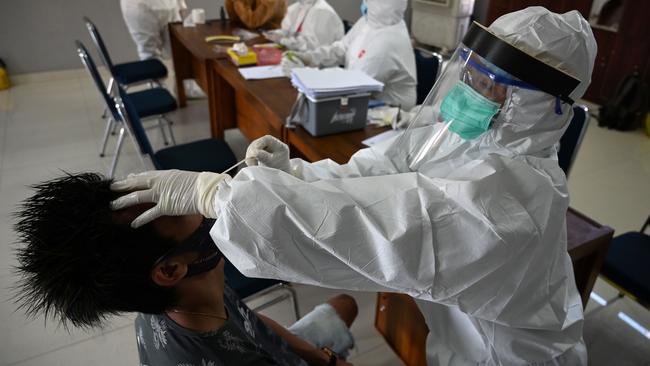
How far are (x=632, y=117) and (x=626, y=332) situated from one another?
8.48 feet

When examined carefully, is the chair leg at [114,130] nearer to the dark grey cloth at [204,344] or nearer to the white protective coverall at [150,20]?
the white protective coverall at [150,20]

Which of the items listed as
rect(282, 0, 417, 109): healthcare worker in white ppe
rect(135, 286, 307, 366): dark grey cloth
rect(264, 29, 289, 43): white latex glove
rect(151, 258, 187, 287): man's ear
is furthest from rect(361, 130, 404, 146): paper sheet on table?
rect(264, 29, 289, 43): white latex glove

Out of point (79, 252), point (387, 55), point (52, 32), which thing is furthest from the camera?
point (52, 32)

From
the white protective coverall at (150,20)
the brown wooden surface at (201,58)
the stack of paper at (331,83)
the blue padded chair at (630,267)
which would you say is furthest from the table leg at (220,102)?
the blue padded chair at (630,267)

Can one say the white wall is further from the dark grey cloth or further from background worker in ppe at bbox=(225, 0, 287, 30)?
the dark grey cloth

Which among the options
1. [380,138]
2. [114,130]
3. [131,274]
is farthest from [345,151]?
[114,130]

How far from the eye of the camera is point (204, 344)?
88 centimetres

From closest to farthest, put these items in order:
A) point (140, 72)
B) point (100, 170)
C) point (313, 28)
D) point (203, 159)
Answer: point (203, 159) < point (100, 170) < point (313, 28) < point (140, 72)

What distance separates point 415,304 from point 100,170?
2341 mm

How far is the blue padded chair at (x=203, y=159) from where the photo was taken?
139cm

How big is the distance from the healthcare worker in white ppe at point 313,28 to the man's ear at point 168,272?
240cm

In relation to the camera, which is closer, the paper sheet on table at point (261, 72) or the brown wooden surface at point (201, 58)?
the paper sheet on table at point (261, 72)

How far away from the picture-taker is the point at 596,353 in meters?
1.72

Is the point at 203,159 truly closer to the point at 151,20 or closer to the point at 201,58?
the point at 201,58
